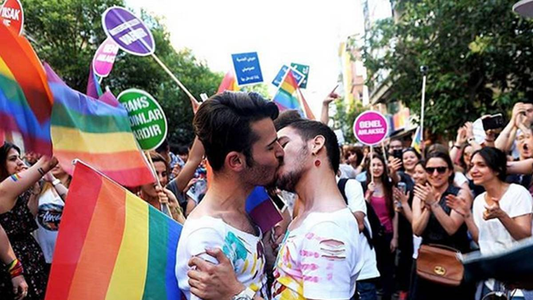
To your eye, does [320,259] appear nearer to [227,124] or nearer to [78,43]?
[227,124]

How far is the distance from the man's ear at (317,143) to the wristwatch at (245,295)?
2.03ft

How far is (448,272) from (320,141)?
242 centimetres

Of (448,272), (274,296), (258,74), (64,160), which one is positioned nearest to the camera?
(274,296)

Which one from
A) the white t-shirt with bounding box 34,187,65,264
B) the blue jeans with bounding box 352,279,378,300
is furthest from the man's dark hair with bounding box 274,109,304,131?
the blue jeans with bounding box 352,279,378,300

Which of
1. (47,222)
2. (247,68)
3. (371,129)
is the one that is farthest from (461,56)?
(47,222)

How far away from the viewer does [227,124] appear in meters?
1.92

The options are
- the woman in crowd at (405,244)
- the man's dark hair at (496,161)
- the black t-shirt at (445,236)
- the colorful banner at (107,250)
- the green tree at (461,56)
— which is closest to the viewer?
the colorful banner at (107,250)

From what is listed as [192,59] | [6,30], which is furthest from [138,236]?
[192,59]

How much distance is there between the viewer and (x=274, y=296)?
1989 millimetres

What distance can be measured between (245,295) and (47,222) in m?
3.01

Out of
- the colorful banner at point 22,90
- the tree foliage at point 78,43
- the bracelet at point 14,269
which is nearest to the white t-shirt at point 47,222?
the bracelet at point 14,269

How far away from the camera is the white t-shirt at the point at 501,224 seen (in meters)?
3.72

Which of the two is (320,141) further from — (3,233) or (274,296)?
(3,233)

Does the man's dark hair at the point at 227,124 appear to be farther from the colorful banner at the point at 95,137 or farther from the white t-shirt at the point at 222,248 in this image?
the colorful banner at the point at 95,137
